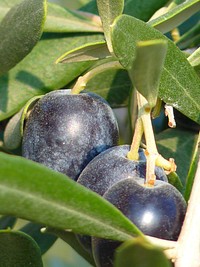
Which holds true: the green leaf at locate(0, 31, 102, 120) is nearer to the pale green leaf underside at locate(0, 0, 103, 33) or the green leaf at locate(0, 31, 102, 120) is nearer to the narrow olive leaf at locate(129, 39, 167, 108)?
the pale green leaf underside at locate(0, 0, 103, 33)

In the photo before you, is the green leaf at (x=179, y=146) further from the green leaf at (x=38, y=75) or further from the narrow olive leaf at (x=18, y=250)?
the narrow olive leaf at (x=18, y=250)

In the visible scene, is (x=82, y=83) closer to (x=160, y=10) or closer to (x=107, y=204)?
(x=160, y=10)

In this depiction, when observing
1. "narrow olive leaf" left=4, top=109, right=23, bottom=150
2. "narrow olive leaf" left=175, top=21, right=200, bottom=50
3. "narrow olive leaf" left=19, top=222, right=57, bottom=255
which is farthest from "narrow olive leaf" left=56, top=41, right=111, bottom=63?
"narrow olive leaf" left=19, top=222, right=57, bottom=255

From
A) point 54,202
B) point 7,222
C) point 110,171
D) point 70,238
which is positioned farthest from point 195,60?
point 7,222

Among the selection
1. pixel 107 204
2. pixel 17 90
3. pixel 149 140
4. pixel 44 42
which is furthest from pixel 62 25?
pixel 107 204

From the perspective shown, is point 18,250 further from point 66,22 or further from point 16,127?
point 66,22

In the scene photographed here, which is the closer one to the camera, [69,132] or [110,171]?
[110,171]

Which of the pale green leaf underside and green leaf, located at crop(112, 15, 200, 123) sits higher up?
green leaf, located at crop(112, 15, 200, 123)
